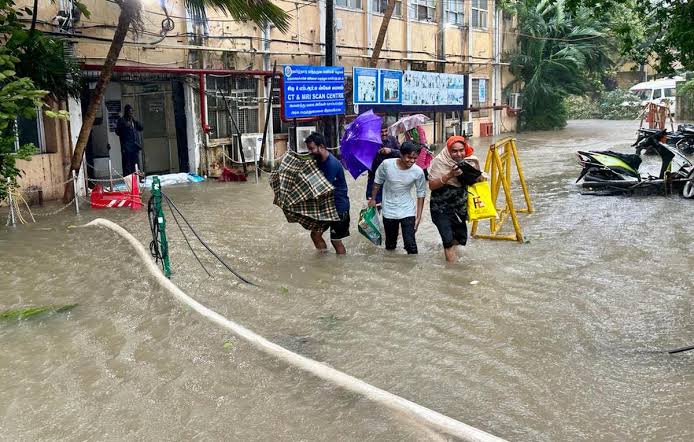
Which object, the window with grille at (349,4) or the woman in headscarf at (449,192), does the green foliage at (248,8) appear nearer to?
the woman in headscarf at (449,192)

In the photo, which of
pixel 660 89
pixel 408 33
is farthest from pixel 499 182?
pixel 660 89

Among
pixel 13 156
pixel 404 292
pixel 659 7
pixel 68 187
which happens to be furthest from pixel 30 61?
pixel 659 7

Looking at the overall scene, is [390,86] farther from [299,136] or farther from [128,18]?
[128,18]

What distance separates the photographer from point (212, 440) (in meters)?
3.63

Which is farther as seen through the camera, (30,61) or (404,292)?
(30,61)

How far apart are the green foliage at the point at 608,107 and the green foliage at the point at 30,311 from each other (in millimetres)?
37655

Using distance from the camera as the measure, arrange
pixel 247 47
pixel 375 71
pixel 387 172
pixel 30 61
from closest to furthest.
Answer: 1. pixel 387 172
2. pixel 30 61
3. pixel 247 47
4. pixel 375 71

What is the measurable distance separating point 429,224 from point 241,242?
2785 mm

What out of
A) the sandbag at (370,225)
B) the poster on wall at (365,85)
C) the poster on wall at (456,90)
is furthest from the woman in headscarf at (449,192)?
the poster on wall at (456,90)

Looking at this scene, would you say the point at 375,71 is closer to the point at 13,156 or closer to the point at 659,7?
the point at 659,7

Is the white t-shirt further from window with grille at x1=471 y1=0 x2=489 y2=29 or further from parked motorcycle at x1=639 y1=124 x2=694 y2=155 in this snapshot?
window with grille at x1=471 y1=0 x2=489 y2=29

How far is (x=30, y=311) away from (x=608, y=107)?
132 feet

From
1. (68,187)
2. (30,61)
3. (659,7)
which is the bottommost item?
(68,187)

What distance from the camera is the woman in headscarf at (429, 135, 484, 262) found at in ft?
23.0
